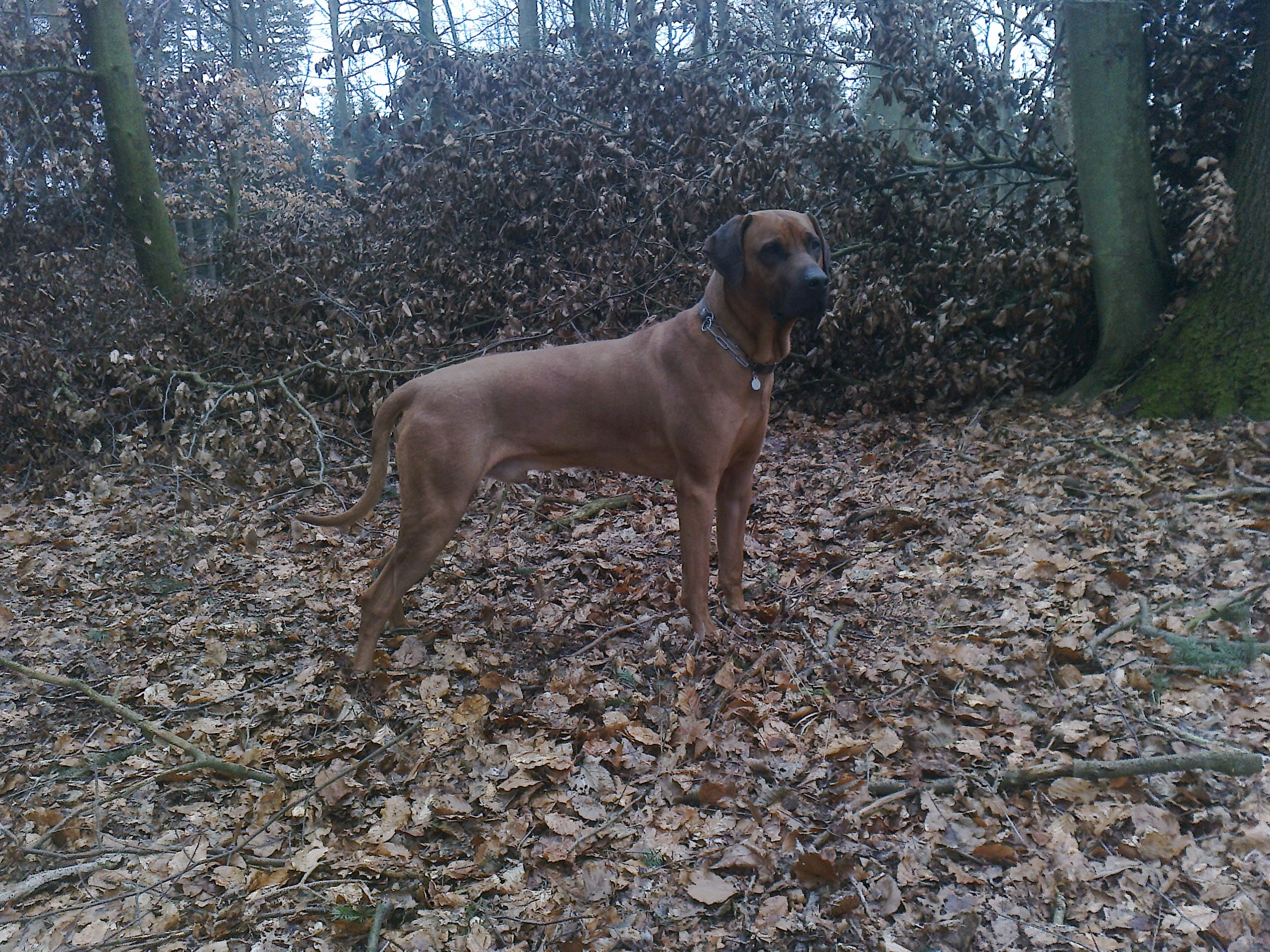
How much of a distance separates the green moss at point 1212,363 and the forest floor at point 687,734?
27cm

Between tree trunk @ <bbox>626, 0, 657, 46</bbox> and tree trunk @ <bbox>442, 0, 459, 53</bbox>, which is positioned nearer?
tree trunk @ <bbox>626, 0, 657, 46</bbox>

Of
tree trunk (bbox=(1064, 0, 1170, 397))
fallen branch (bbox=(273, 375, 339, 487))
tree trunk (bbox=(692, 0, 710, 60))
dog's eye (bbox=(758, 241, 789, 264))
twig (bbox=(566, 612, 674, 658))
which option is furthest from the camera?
tree trunk (bbox=(692, 0, 710, 60))

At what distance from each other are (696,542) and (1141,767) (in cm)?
211

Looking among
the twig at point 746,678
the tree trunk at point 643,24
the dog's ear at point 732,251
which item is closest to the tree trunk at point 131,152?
the tree trunk at point 643,24

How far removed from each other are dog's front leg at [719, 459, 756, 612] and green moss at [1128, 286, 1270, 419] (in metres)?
3.53

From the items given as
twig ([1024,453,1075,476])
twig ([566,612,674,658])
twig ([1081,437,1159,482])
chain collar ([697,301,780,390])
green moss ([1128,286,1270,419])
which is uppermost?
chain collar ([697,301,780,390])

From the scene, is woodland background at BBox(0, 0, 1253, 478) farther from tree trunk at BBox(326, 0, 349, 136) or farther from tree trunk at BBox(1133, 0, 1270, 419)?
tree trunk at BBox(326, 0, 349, 136)

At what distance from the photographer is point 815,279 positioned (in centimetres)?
396

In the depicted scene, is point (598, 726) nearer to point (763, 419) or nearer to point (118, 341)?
point (763, 419)

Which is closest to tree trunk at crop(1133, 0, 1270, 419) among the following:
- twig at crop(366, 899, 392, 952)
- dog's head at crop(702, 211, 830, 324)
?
dog's head at crop(702, 211, 830, 324)

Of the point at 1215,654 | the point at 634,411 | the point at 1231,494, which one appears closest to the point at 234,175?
the point at 634,411

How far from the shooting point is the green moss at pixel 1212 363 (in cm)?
558

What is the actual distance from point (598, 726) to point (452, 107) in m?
7.67

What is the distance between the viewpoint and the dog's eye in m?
4.13
